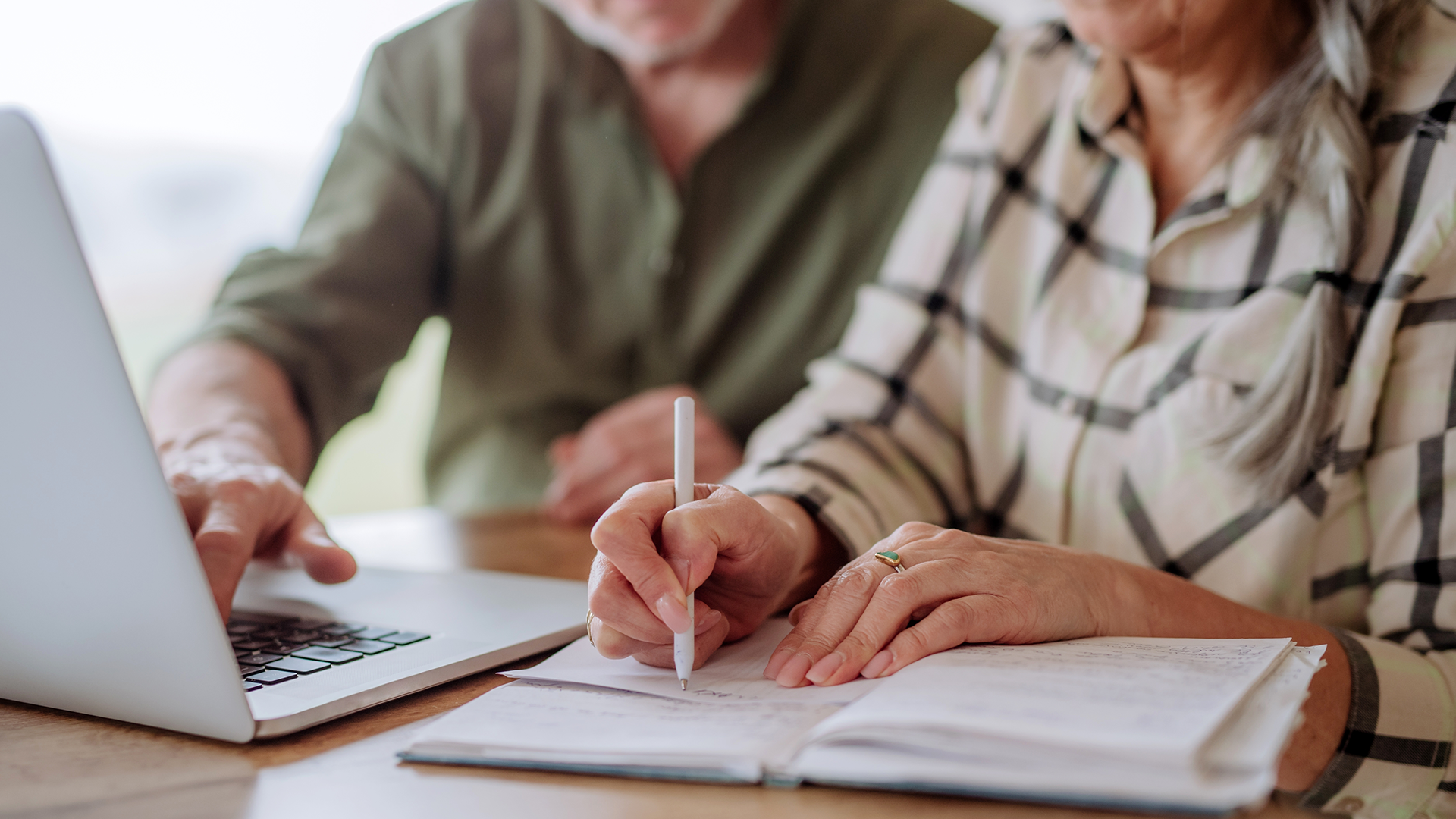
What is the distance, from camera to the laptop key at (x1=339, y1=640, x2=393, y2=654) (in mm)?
581

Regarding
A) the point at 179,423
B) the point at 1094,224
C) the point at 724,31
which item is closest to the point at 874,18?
the point at 724,31

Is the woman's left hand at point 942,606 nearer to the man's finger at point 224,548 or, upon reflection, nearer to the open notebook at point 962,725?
the open notebook at point 962,725

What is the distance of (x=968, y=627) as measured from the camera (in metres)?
0.52

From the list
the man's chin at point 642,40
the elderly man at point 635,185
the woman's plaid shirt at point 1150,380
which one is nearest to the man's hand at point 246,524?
the woman's plaid shirt at point 1150,380

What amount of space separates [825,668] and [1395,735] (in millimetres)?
352

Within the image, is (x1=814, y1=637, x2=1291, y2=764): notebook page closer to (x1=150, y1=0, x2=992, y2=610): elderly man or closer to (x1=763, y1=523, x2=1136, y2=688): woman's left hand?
(x1=763, y1=523, x2=1136, y2=688): woman's left hand

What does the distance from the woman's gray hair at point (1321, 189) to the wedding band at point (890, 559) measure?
1.06 feet

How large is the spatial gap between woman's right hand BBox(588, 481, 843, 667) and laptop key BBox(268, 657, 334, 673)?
0.16m

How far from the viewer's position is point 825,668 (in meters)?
0.50

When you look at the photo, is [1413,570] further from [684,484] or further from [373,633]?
[373,633]

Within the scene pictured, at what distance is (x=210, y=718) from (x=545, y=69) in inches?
43.9

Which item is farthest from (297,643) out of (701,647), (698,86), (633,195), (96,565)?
(698,86)

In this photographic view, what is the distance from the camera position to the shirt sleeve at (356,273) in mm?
1126

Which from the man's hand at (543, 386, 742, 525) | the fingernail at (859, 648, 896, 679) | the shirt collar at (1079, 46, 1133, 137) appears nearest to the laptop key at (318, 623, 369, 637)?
the fingernail at (859, 648, 896, 679)
